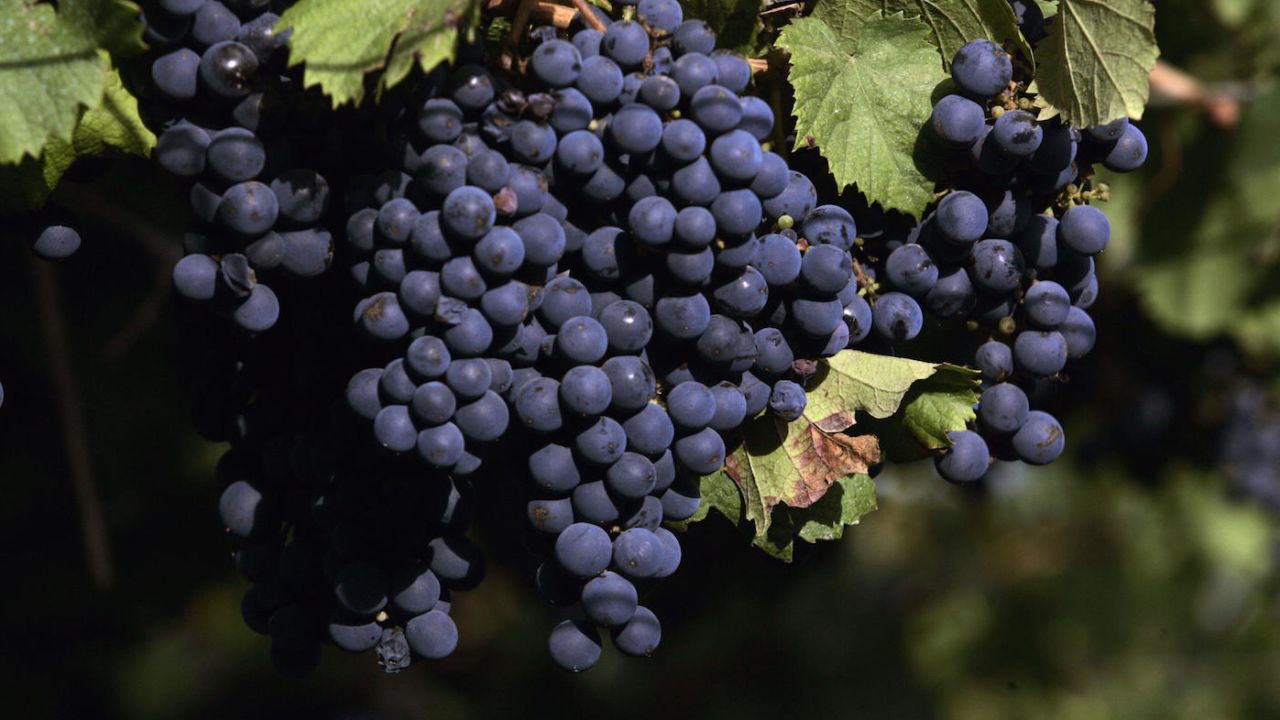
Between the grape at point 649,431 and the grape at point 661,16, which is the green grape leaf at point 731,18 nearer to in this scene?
the grape at point 661,16

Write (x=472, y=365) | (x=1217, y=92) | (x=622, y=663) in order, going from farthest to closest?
(x=622, y=663) < (x=1217, y=92) < (x=472, y=365)

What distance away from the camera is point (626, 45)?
3.67 ft

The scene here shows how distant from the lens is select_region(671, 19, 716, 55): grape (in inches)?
45.0

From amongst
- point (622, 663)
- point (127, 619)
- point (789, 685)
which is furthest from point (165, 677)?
point (789, 685)

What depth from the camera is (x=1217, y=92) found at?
2.49 m

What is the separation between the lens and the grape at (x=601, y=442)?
1.11 metres

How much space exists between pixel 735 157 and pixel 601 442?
12.1 inches

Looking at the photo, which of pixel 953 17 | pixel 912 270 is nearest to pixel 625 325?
pixel 912 270

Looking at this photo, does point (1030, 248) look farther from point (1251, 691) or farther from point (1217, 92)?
point (1251, 691)

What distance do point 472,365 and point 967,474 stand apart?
25.6 inches

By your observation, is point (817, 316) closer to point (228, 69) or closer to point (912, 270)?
point (912, 270)

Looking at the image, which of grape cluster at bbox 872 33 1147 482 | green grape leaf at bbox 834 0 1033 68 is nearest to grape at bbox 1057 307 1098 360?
grape cluster at bbox 872 33 1147 482

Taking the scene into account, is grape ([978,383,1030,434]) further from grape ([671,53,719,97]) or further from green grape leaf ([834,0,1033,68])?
grape ([671,53,719,97])

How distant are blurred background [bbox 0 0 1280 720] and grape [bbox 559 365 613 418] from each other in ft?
1.81
